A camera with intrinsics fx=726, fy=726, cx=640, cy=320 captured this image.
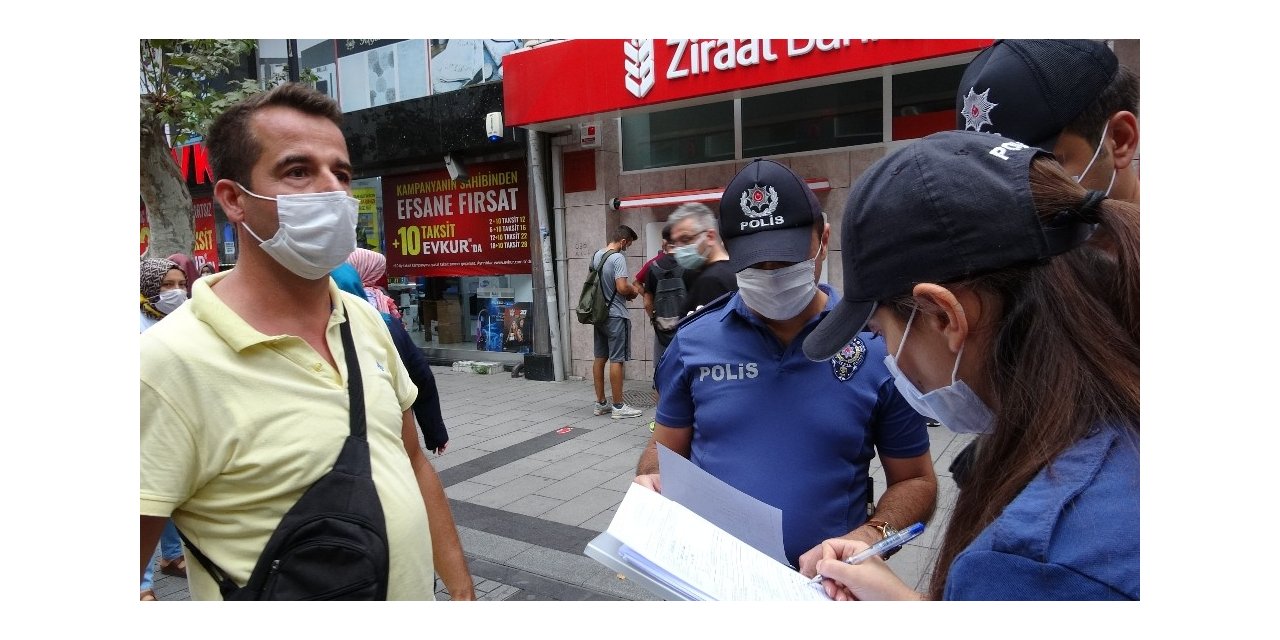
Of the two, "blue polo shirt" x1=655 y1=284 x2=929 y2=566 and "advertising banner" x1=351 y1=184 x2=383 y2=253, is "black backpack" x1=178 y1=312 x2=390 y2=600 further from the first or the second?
"advertising banner" x1=351 y1=184 x2=383 y2=253

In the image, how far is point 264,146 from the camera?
164 cm

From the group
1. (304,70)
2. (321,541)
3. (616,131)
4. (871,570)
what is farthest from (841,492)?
(616,131)

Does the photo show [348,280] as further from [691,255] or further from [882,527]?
[882,527]

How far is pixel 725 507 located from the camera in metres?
Answer: 1.65

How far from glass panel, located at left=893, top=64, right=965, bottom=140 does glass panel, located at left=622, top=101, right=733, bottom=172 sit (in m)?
1.81

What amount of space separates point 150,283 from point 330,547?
11.0ft

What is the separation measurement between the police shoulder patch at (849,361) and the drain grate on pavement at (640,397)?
5761mm

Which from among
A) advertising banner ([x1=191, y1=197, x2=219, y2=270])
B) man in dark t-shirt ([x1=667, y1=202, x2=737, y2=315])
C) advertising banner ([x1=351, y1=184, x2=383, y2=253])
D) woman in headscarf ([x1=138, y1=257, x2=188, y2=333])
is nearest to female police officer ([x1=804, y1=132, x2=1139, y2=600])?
man in dark t-shirt ([x1=667, y1=202, x2=737, y2=315])

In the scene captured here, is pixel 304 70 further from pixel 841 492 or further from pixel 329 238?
pixel 841 492

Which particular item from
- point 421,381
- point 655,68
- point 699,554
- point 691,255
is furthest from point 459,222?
point 699,554

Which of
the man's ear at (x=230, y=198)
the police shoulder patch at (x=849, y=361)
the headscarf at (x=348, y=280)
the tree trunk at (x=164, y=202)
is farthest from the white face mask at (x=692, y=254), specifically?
the tree trunk at (x=164, y=202)

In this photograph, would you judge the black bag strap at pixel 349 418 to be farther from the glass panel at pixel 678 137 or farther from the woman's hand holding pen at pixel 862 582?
the glass panel at pixel 678 137

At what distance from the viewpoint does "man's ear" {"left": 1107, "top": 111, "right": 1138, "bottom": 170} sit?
166cm
